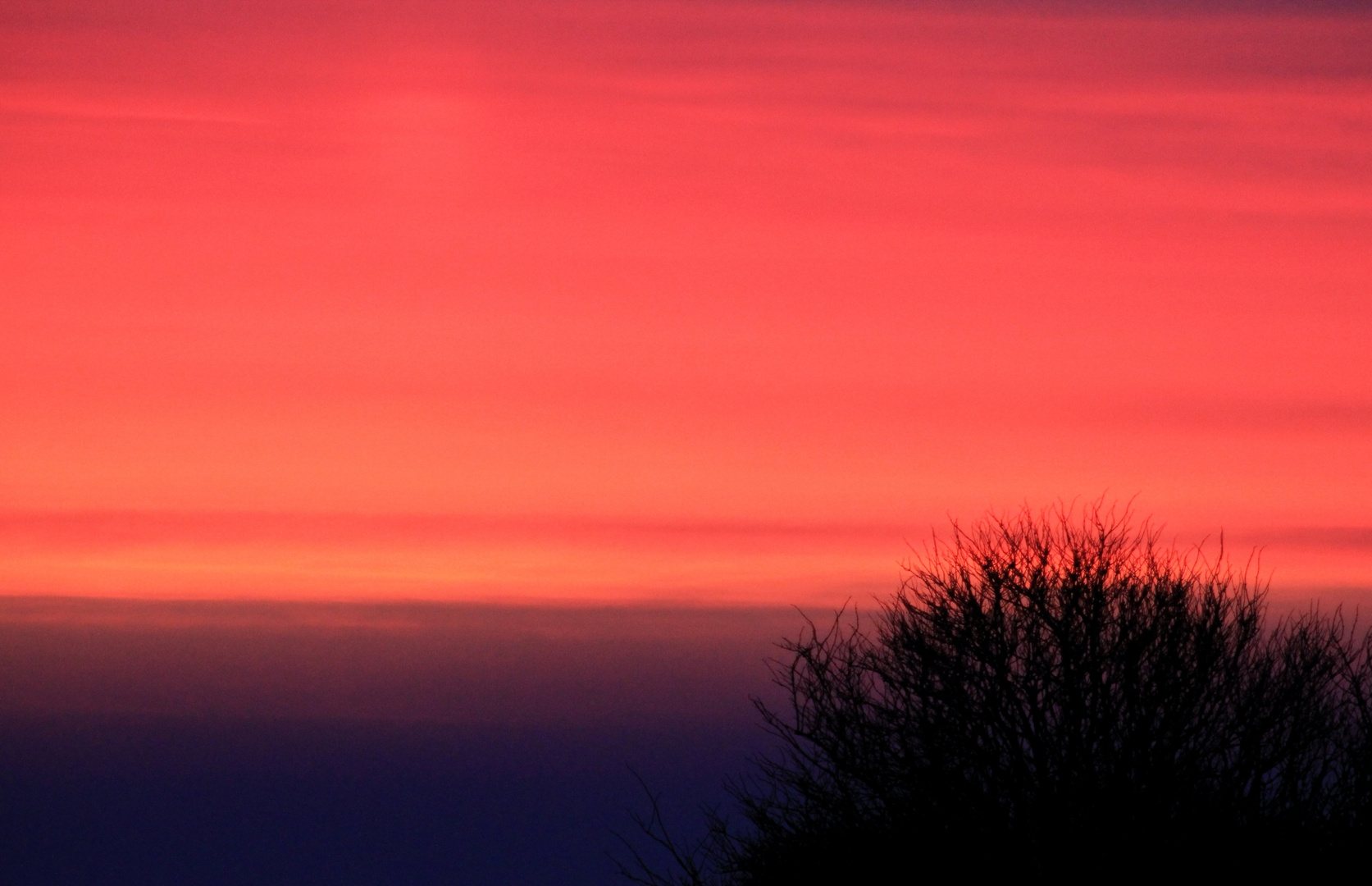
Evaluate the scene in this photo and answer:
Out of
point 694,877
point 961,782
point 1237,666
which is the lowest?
point 694,877

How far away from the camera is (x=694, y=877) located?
77.8 feet

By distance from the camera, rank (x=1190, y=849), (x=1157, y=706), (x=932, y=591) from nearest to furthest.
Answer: (x=1190, y=849)
(x=1157, y=706)
(x=932, y=591)

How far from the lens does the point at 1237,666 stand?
23.8 metres

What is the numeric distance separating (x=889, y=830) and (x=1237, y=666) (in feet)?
20.6

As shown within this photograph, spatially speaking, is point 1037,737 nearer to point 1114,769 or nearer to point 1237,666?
point 1114,769

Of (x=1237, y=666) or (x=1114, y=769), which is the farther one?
(x=1237, y=666)

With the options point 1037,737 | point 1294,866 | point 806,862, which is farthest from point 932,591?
point 1294,866

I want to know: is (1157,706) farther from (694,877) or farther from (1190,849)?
(694,877)

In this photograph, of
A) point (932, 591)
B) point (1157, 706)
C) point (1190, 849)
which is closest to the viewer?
point (1190, 849)

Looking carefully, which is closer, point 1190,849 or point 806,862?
point 1190,849

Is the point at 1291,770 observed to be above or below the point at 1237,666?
below

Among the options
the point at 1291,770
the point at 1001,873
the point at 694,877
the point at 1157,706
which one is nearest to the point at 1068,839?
the point at 1001,873

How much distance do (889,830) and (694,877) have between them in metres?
3.28

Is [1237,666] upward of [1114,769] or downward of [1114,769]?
upward
